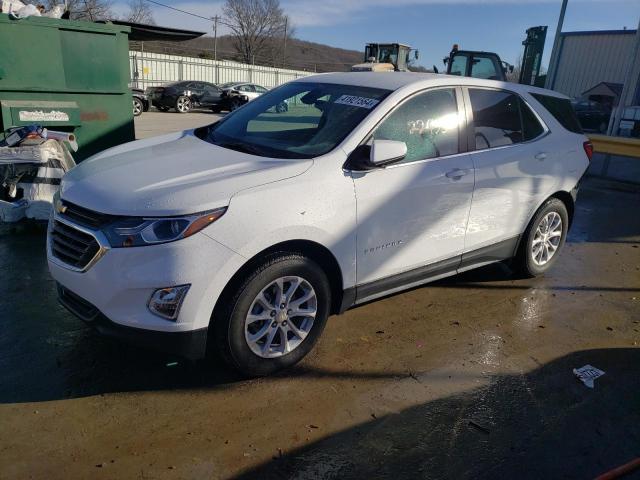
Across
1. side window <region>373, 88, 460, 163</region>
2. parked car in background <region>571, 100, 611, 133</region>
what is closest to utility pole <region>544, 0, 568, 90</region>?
parked car in background <region>571, 100, 611, 133</region>

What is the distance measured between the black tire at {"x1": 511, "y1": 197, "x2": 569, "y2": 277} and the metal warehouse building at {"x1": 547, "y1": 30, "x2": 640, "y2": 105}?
87.7 ft

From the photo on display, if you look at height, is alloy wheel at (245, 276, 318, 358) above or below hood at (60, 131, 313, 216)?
below

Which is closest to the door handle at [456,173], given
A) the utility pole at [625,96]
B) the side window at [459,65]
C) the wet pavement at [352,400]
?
the wet pavement at [352,400]

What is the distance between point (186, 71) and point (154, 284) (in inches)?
1408

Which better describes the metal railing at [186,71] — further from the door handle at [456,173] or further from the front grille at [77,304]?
the front grille at [77,304]

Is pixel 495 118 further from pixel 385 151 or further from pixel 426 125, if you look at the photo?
pixel 385 151

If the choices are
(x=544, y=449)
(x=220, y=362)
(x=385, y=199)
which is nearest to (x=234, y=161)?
(x=385, y=199)

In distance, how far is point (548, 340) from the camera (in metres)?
4.10

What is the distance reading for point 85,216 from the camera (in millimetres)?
2988

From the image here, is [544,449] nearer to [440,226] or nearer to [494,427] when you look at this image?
[494,427]

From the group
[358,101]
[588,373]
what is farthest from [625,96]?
[358,101]

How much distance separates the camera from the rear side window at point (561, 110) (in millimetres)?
5055

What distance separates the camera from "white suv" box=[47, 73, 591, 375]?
283 centimetres

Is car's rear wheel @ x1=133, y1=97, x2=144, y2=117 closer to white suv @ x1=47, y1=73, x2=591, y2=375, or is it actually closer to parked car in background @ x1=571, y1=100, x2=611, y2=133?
white suv @ x1=47, y1=73, x2=591, y2=375
